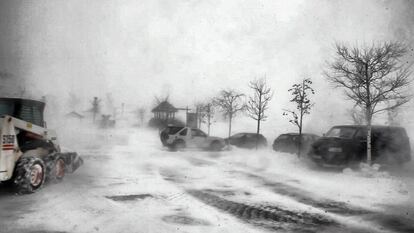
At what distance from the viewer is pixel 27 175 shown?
712 cm

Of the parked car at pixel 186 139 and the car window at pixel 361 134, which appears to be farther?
the parked car at pixel 186 139

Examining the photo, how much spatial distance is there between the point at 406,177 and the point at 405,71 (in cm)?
370

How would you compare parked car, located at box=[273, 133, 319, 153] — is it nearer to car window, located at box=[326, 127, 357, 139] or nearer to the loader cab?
car window, located at box=[326, 127, 357, 139]

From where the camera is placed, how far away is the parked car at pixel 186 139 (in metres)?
20.0

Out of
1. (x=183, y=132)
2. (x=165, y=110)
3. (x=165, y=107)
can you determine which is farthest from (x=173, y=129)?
(x=165, y=110)

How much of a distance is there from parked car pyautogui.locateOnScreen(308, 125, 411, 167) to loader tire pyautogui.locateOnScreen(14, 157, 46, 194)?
9.00 meters

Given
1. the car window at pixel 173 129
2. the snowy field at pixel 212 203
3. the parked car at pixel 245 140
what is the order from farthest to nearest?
the parked car at pixel 245 140 → the car window at pixel 173 129 → the snowy field at pixel 212 203

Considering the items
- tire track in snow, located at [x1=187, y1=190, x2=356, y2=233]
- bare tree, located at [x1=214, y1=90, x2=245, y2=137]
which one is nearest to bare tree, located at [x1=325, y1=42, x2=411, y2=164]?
tire track in snow, located at [x1=187, y1=190, x2=356, y2=233]

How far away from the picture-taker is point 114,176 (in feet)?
33.4

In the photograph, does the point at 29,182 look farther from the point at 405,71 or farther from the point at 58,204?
the point at 405,71

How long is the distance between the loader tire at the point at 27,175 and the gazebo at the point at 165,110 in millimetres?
45884

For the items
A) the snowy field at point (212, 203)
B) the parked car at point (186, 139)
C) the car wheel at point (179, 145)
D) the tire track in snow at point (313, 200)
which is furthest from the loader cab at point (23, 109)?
the car wheel at point (179, 145)

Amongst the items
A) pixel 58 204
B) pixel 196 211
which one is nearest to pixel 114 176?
pixel 58 204

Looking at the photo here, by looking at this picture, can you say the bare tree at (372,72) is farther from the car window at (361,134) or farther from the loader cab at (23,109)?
the loader cab at (23,109)
